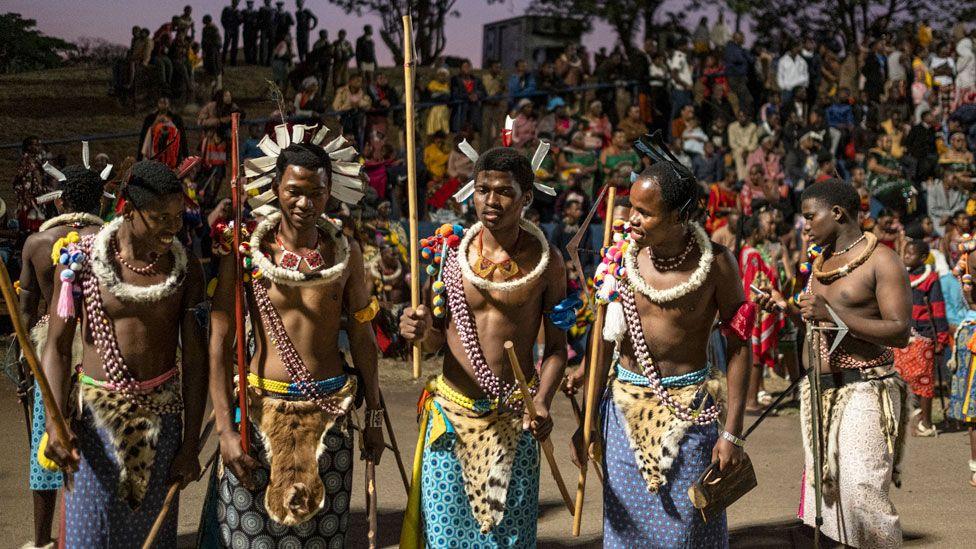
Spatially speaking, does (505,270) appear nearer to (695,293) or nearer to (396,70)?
(695,293)

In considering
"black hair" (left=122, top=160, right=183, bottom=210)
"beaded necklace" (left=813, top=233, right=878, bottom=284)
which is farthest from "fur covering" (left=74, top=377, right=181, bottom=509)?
"beaded necklace" (left=813, top=233, right=878, bottom=284)

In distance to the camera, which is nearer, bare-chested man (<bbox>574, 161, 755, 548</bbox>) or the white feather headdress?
bare-chested man (<bbox>574, 161, 755, 548</bbox>)

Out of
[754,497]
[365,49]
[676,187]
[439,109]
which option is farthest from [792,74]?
[676,187]

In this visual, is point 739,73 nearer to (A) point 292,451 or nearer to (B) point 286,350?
(B) point 286,350

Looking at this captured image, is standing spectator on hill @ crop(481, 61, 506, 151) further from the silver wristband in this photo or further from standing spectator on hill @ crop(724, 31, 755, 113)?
the silver wristband

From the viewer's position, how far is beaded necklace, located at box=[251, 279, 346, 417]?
4.46 m

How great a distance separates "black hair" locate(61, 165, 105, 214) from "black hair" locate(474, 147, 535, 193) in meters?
2.47

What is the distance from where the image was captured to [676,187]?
4398 millimetres

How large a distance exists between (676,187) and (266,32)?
17692mm

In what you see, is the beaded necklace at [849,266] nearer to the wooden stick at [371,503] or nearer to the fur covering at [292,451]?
the wooden stick at [371,503]

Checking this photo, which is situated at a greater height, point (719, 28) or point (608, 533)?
point (719, 28)

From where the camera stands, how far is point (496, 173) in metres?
4.59

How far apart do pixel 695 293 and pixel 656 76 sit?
14.2 m

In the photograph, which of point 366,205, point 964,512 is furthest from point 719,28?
point 964,512
